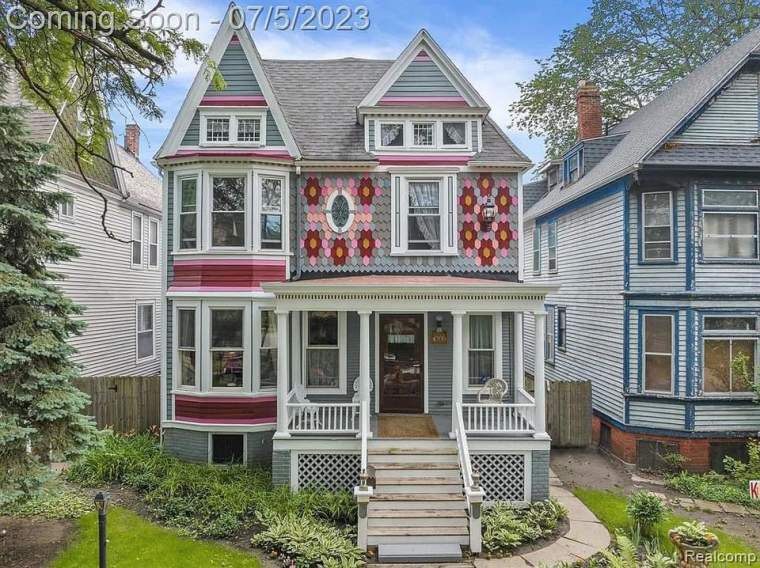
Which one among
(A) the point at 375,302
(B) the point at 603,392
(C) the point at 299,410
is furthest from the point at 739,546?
(C) the point at 299,410

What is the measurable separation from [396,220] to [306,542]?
7.48 metres

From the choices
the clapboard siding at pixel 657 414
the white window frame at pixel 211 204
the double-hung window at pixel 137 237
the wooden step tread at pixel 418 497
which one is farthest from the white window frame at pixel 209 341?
the clapboard siding at pixel 657 414

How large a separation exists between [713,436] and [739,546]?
12.3 ft

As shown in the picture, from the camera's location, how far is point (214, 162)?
35.9ft

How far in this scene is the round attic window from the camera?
1196cm

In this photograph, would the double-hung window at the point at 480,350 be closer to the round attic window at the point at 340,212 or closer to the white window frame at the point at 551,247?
the round attic window at the point at 340,212

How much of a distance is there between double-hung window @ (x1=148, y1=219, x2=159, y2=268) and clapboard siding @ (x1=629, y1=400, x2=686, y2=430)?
57.6 feet

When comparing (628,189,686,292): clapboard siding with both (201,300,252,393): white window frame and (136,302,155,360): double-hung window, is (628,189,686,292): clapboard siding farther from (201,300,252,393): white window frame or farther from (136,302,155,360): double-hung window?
(136,302,155,360): double-hung window

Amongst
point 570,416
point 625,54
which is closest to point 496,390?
point 570,416

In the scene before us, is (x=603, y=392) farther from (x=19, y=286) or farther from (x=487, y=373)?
(x=19, y=286)

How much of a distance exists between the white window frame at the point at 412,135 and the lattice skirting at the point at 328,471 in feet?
24.9

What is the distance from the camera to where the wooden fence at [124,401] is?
42.0ft

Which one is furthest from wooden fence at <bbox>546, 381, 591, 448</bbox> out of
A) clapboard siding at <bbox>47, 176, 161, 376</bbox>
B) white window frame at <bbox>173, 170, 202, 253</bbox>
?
clapboard siding at <bbox>47, 176, 161, 376</bbox>

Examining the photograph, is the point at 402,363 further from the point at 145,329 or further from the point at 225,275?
the point at 145,329
